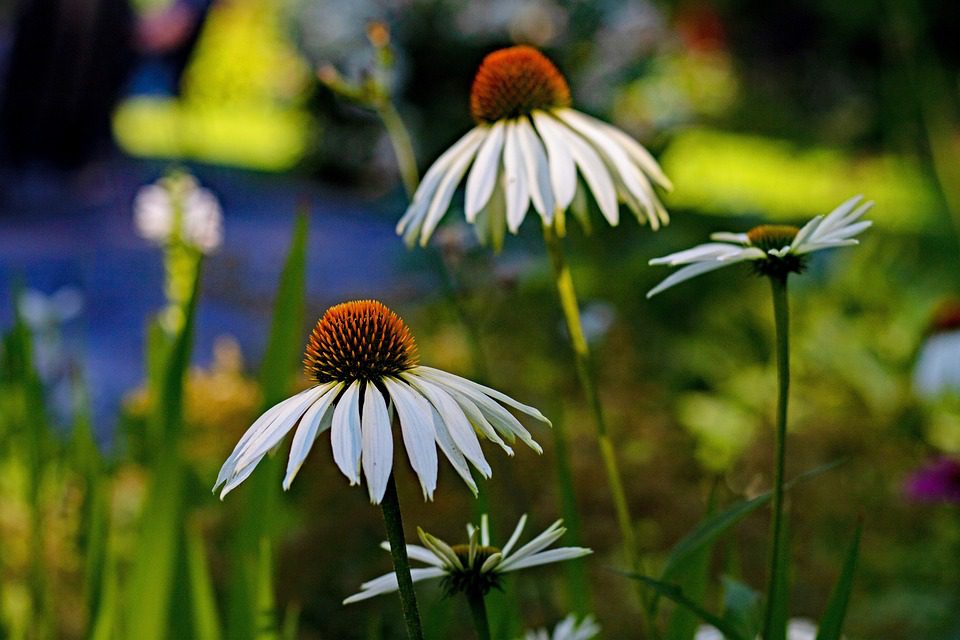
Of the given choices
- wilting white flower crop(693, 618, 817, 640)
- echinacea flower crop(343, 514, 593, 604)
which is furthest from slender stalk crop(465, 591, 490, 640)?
wilting white flower crop(693, 618, 817, 640)

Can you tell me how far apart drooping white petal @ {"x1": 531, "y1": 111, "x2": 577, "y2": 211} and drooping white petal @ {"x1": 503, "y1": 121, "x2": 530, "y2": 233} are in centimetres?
2

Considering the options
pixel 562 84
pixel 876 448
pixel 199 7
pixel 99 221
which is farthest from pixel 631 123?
pixel 562 84

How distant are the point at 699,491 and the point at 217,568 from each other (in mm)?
1017

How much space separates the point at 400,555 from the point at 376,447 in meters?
0.07

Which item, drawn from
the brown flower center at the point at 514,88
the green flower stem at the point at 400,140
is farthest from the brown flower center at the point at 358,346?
the green flower stem at the point at 400,140

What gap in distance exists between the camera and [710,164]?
761cm

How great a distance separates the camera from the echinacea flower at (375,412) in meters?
0.60

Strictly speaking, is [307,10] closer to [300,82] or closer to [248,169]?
[300,82]

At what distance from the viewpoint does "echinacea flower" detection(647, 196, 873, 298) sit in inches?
29.1

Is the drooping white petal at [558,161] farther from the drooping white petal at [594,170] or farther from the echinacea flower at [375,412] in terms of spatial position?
the echinacea flower at [375,412]

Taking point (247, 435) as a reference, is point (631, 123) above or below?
above

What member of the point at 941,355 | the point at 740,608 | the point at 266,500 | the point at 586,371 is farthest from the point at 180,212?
the point at 941,355

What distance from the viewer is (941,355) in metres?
2.27

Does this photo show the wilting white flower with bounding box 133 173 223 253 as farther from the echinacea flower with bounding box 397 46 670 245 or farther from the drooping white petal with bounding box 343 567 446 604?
the drooping white petal with bounding box 343 567 446 604
